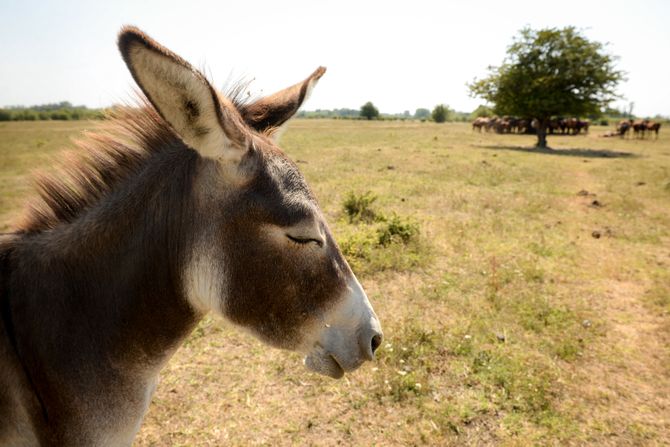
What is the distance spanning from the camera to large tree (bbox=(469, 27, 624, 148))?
2722 cm

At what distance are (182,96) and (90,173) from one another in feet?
2.46

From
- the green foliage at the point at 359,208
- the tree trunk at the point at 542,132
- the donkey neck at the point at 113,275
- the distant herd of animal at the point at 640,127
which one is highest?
the distant herd of animal at the point at 640,127

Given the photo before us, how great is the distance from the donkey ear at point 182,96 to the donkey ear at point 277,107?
0.38 metres

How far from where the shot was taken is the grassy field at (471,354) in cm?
362

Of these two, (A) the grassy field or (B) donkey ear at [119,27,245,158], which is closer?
(B) donkey ear at [119,27,245,158]

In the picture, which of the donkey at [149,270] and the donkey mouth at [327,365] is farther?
the donkey mouth at [327,365]

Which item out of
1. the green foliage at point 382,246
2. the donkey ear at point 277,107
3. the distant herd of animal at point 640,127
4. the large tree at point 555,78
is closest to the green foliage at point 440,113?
the distant herd of animal at point 640,127

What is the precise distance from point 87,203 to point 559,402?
4737 mm

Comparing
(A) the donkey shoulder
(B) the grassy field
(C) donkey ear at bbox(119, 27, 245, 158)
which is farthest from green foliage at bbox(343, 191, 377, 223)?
(A) the donkey shoulder

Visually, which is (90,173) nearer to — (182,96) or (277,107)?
(182,96)

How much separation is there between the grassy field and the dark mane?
249 mm

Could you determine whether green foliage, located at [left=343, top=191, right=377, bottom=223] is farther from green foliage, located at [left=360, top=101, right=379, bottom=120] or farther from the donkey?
green foliage, located at [left=360, top=101, right=379, bottom=120]

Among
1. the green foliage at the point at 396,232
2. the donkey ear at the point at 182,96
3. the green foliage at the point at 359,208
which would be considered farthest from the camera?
the green foliage at the point at 359,208

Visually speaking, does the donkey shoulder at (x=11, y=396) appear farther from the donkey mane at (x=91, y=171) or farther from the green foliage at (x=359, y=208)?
the green foliage at (x=359, y=208)
